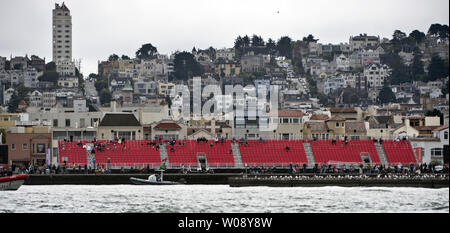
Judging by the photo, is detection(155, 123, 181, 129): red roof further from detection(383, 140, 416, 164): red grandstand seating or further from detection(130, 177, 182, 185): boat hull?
detection(130, 177, 182, 185): boat hull

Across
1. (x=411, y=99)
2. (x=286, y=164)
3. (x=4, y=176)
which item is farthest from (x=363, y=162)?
(x=411, y=99)

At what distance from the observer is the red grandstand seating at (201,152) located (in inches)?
2948

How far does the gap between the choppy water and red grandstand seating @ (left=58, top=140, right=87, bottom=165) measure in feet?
27.7

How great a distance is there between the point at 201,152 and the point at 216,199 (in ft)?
74.8

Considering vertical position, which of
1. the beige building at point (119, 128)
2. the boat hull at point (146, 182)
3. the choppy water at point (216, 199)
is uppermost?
the beige building at point (119, 128)

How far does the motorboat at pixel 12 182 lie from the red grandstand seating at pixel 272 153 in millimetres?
17659

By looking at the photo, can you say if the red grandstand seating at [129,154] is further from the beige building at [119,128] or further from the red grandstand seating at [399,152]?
the red grandstand seating at [399,152]

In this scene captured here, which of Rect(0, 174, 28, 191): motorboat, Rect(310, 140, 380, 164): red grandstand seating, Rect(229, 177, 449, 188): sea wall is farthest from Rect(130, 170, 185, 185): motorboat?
Rect(310, 140, 380, 164): red grandstand seating

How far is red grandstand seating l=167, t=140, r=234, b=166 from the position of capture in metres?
74.9

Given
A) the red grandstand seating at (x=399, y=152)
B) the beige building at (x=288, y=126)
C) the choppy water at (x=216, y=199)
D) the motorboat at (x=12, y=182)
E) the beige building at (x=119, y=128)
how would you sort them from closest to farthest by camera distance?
the choppy water at (x=216, y=199), the motorboat at (x=12, y=182), the red grandstand seating at (x=399, y=152), the beige building at (x=119, y=128), the beige building at (x=288, y=126)

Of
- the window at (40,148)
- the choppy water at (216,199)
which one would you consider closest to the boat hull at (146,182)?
the choppy water at (216,199)

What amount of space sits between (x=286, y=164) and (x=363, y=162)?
5.86m

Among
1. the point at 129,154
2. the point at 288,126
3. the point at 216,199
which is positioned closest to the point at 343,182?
the point at 216,199
